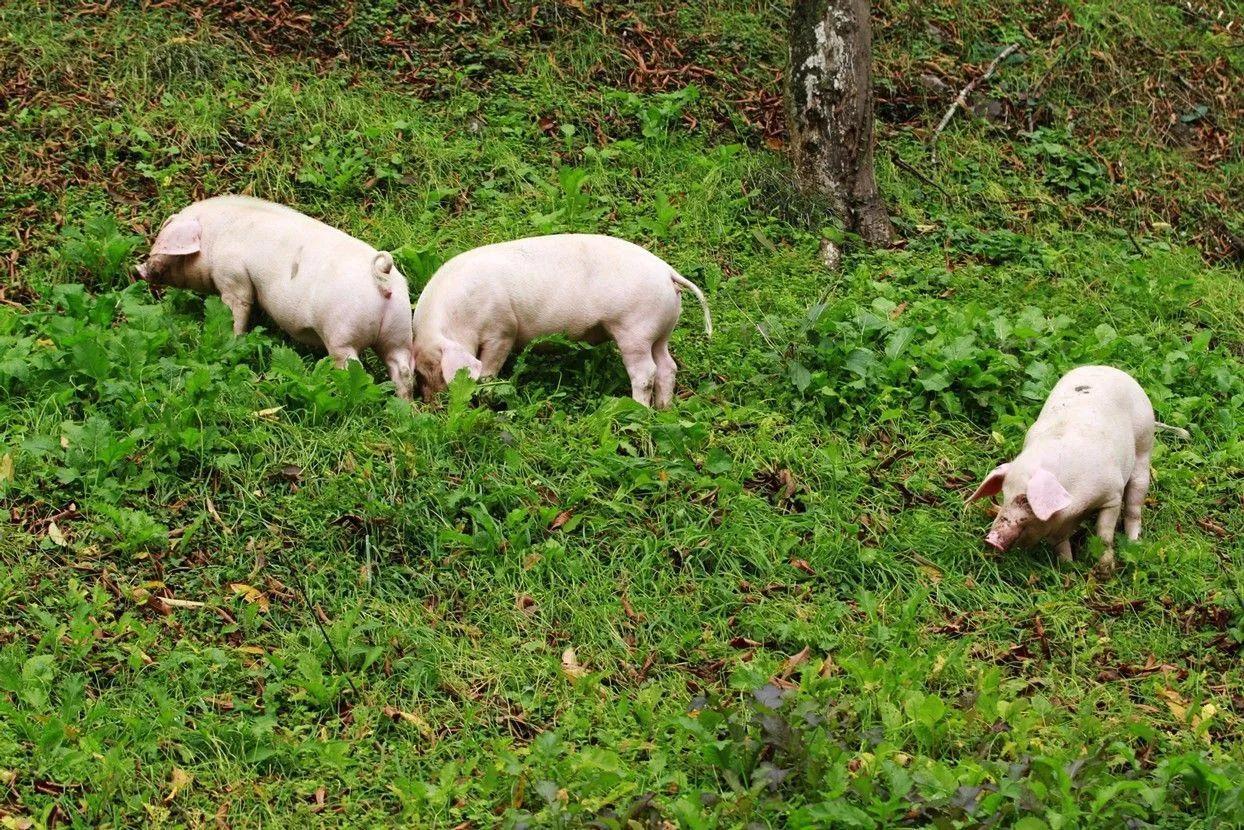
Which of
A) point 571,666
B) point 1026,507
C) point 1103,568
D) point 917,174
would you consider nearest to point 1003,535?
point 1026,507

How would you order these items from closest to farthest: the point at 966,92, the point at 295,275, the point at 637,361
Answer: the point at 295,275 → the point at 637,361 → the point at 966,92

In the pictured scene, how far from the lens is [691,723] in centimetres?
416

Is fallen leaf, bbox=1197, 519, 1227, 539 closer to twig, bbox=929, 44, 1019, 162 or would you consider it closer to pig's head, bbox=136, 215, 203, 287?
twig, bbox=929, 44, 1019, 162

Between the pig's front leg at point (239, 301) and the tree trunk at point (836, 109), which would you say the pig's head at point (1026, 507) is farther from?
the pig's front leg at point (239, 301)

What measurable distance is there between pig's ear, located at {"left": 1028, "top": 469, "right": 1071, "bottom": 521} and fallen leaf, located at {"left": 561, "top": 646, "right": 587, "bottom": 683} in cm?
186

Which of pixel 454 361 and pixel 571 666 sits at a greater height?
pixel 454 361

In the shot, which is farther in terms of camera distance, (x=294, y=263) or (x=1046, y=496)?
(x=294, y=263)

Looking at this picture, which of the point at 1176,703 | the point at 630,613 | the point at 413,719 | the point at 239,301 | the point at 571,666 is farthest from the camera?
the point at 239,301

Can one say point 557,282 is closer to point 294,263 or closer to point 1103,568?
point 294,263

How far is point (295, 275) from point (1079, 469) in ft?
10.9

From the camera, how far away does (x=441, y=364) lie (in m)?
5.82

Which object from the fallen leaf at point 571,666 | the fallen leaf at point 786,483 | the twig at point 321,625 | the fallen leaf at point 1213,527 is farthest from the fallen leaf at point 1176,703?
the twig at point 321,625

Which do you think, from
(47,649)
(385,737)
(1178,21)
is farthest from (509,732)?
(1178,21)

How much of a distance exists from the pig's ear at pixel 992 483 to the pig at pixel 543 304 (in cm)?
139
